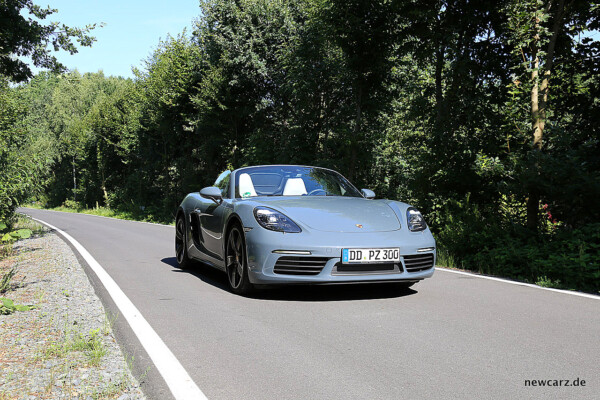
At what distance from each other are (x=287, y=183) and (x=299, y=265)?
1.65 m

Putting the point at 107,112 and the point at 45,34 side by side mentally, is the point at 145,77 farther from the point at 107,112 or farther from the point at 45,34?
the point at 45,34

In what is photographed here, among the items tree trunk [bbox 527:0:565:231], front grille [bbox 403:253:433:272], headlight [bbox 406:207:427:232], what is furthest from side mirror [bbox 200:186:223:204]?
tree trunk [bbox 527:0:565:231]

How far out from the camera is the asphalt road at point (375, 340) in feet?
10.4

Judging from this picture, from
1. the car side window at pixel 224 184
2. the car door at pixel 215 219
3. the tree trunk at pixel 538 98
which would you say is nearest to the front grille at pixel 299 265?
the car door at pixel 215 219

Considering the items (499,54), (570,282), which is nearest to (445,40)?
(499,54)

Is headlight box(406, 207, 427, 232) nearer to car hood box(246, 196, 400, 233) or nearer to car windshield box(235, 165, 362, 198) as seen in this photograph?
car hood box(246, 196, 400, 233)

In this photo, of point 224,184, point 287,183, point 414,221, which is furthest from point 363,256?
point 224,184

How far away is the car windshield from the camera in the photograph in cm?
671

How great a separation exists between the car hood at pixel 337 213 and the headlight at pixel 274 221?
0.22ft

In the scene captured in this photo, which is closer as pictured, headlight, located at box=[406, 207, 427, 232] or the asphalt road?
the asphalt road

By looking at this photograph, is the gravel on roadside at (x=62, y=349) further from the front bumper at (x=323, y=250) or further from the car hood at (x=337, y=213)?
the car hood at (x=337, y=213)

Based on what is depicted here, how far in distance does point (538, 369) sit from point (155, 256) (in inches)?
337

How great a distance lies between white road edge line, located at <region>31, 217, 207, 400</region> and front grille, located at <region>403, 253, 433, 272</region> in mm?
2550

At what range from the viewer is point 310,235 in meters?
5.42
